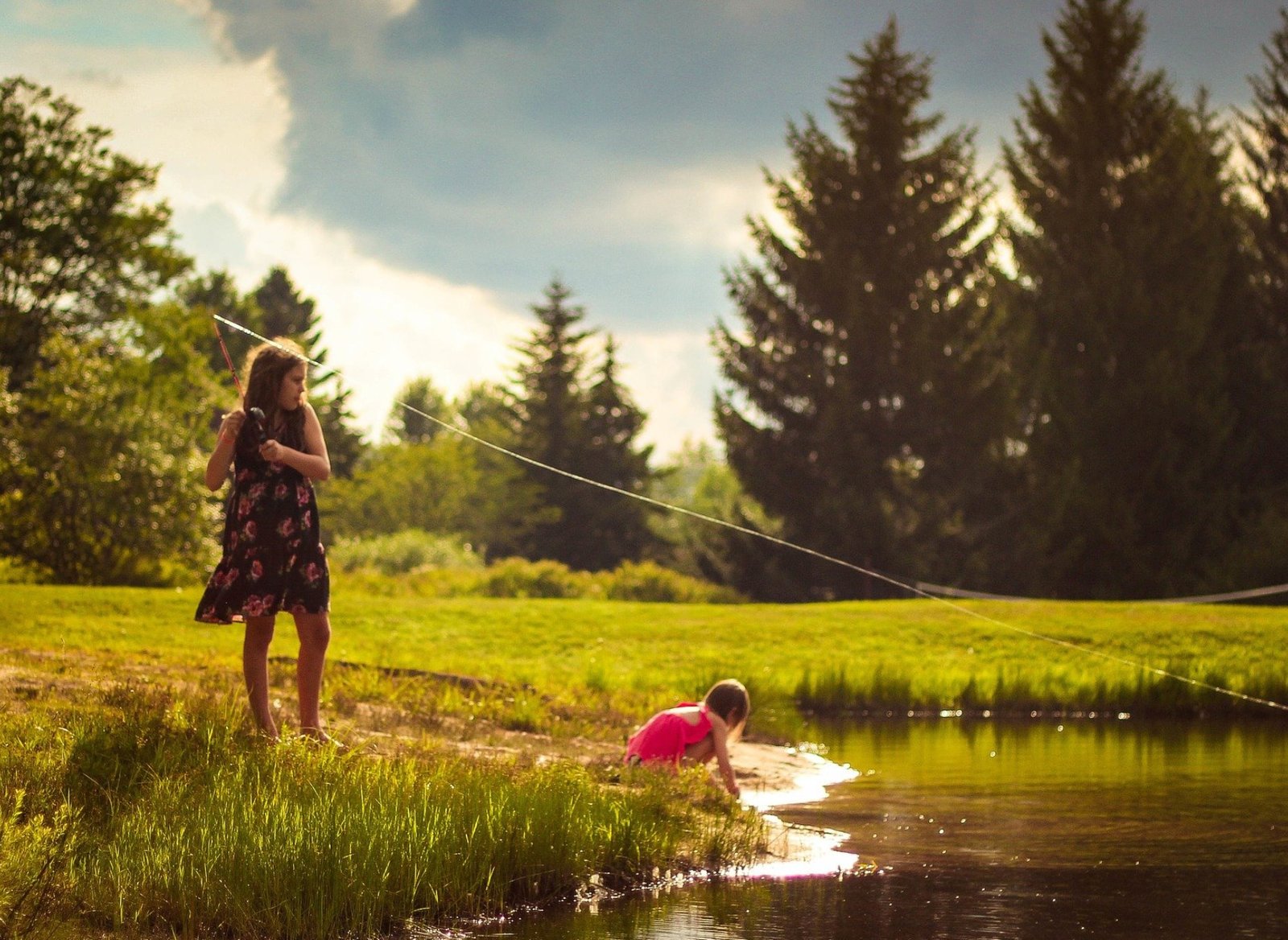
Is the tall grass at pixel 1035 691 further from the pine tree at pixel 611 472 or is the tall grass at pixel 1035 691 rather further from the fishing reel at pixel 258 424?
the pine tree at pixel 611 472

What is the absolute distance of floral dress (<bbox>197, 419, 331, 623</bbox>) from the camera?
8156mm

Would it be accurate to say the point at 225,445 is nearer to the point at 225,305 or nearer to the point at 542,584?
the point at 542,584

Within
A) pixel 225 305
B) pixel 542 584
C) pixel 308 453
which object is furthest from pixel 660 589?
pixel 225 305

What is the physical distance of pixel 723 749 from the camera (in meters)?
9.30

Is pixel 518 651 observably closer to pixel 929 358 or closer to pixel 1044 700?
pixel 1044 700

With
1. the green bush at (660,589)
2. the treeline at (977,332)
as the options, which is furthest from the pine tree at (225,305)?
the green bush at (660,589)

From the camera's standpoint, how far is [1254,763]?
11867mm

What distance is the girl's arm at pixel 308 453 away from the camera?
7984 millimetres

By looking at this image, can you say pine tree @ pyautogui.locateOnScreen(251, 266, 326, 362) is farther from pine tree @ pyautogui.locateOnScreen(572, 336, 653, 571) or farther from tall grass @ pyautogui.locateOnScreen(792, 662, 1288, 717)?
tall grass @ pyautogui.locateOnScreen(792, 662, 1288, 717)

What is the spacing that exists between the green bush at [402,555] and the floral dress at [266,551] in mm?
31455

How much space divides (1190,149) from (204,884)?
36.4 m

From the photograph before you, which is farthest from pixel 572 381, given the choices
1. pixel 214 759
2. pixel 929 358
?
pixel 214 759

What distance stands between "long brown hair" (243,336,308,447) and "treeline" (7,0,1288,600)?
24.4m

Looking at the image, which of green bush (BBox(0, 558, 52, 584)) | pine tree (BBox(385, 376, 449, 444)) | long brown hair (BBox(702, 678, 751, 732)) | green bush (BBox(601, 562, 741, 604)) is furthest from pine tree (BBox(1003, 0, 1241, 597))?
pine tree (BBox(385, 376, 449, 444))
